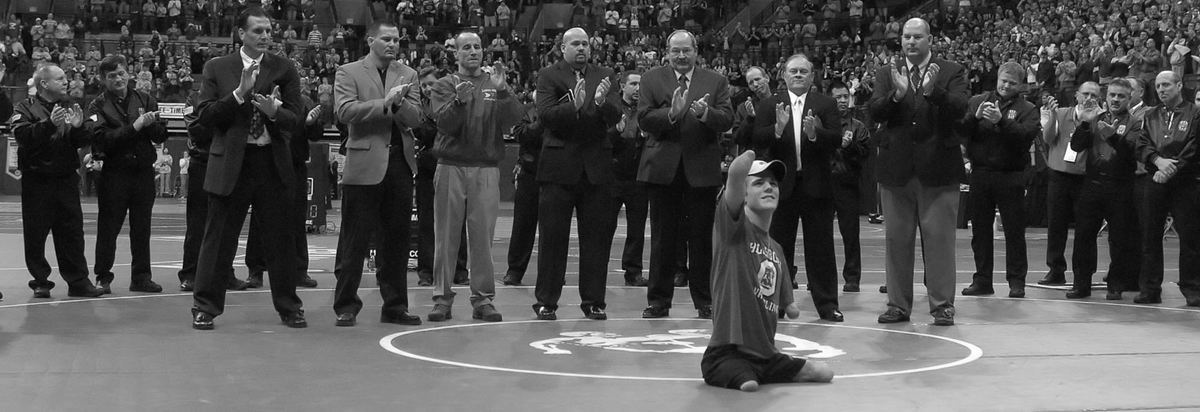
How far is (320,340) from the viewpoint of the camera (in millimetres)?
8336

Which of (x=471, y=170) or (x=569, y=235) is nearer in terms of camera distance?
(x=471, y=170)

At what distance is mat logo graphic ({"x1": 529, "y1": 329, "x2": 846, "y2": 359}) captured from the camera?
8.01 metres

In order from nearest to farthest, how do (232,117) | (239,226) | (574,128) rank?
(232,117) → (239,226) → (574,128)

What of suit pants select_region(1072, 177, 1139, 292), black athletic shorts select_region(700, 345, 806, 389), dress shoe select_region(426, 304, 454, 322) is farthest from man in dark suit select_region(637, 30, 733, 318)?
suit pants select_region(1072, 177, 1139, 292)

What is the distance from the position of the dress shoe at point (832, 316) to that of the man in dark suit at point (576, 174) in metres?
1.63

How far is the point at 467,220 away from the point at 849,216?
4.11 meters

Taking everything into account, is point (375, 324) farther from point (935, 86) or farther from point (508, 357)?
point (935, 86)

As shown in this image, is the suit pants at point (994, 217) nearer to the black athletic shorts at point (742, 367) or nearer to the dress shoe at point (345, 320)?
the black athletic shorts at point (742, 367)

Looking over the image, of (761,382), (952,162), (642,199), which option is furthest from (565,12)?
(761,382)

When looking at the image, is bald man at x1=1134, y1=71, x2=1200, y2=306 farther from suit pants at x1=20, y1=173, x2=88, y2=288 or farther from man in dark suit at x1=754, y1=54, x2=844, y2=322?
suit pants at x1=20, y1=173, x2=88, y2=288

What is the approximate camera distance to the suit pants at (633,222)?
12008mm

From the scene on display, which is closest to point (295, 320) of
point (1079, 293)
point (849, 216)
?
point (849, 216)

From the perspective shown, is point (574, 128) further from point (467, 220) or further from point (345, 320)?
point (345, 320)

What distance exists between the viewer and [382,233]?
9.30 m
